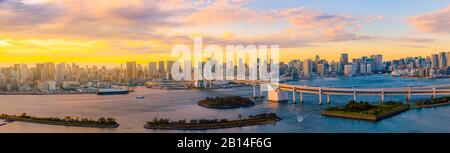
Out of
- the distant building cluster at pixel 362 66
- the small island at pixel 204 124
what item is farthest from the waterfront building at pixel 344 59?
the small island at pixel 204 124

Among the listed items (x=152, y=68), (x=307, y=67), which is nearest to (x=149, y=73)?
(x=152, y=68)

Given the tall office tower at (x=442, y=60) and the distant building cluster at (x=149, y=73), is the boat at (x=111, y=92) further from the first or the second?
the tall office tower at (x=442, y=60)

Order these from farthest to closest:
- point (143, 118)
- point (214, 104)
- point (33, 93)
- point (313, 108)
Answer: point (33, 93) < point (214, 104) < point (313, 108) < point (143, 118)

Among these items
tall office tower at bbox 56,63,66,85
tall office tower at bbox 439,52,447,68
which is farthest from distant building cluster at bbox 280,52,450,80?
tall office tower at bbox 56,63,66,85

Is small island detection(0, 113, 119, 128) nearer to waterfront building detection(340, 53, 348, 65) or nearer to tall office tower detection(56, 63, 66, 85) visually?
tall office tower detection(56, 63, 66, 85)

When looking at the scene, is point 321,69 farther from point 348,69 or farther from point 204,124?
point 204,124
